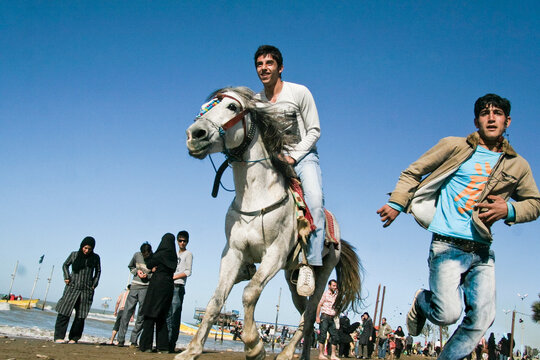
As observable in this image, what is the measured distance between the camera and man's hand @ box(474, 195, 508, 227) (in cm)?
406

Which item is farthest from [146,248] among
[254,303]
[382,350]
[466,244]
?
[382,350]

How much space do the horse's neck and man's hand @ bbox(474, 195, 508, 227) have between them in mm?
2008

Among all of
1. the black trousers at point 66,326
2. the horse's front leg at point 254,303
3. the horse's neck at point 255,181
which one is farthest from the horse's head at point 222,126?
the black trousers at point 66,326

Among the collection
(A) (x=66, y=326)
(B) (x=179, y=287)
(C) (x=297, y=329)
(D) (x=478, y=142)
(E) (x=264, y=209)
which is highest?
(D) (x=478, y=142)

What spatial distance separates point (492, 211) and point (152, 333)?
714 cm

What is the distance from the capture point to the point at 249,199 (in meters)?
4.86

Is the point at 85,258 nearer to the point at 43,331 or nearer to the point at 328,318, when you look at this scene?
the point at 43,331

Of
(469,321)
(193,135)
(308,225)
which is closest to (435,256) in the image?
(469,321)

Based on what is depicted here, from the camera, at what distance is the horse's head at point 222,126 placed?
4.30m

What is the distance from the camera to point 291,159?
5352 millimetres

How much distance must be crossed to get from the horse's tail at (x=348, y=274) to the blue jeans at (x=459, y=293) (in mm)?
3304

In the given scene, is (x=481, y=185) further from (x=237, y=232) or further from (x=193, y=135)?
(x=193, y=135)

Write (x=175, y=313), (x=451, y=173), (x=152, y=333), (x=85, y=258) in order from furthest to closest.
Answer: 1. (x=175, y=313)
2. (x=85, y=258)
3. (x=152, y=333)
4. (x=451, y=173)

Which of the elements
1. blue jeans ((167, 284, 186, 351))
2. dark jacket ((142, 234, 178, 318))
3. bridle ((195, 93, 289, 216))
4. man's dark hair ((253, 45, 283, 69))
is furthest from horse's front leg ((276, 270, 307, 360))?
blue jeans ((167, 284, 186, 351))
